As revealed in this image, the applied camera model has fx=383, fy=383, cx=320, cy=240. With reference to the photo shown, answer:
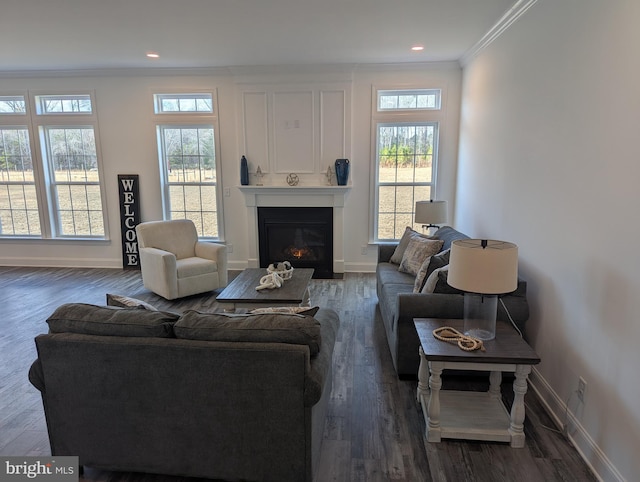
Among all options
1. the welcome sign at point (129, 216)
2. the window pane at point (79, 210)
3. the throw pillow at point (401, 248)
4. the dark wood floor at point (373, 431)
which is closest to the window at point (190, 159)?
the welcome sign at point (129, 216)

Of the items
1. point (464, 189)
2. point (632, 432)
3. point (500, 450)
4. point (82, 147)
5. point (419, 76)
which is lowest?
point (500, 450)

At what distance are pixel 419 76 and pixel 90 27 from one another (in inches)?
153

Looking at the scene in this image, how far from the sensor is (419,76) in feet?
17.1

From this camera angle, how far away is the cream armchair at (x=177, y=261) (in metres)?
4.45

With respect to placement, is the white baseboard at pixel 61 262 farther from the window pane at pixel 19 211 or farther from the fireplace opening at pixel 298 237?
the fireplace opening at pixel 298 237

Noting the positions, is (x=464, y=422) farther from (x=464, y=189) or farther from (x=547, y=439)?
(x=464, y=189)

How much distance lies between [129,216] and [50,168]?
1.46 metres

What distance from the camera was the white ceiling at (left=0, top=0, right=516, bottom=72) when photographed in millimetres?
3184

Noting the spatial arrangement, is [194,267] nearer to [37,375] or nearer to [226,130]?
[226,130]

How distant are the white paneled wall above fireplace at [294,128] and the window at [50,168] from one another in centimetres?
240

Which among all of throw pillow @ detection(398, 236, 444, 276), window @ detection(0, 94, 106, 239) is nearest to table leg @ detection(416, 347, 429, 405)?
throw pillow @ detection(398, 236, 444, 276)

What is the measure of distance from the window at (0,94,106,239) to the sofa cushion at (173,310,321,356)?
5.09m

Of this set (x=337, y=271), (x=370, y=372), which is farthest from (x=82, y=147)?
(x=370, y=372)

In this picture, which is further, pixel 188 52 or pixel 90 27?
pixel 188 52
